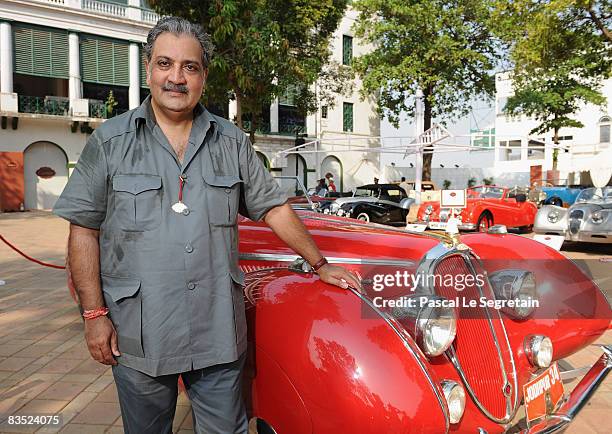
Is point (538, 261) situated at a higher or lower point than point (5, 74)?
lower

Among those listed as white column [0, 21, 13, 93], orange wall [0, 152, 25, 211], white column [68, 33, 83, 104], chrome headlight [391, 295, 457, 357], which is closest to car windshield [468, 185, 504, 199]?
chrome headlight [391, 295, 457, 357]

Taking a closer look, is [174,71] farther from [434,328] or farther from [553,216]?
[553,216]

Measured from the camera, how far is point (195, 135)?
1.71 m

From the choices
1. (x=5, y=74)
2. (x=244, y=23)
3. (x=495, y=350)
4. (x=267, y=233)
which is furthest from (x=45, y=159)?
(x=495, y=350)

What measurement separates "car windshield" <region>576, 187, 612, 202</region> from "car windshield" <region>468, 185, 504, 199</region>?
8.51 ft

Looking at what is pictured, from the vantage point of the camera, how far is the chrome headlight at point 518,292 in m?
2.49

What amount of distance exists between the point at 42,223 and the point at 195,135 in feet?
47.7

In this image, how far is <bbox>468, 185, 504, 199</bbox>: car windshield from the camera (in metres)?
12.0

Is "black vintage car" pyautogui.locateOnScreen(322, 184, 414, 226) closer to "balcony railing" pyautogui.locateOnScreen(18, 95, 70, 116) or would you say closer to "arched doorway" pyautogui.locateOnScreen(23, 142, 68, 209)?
"arched doorway" pyautogui.locateOnScreen(23, 142, 68, 209)

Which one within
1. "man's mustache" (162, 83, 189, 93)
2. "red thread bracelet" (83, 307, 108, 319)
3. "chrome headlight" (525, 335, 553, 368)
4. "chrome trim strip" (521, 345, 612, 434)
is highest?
"man's mustache" (162, 83, 189, 93)

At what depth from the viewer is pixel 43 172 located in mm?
19828

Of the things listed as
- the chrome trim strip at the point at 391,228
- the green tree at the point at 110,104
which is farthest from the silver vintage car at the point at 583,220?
the green tree at the point at 110,104

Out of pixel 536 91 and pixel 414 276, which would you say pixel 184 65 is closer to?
pixel 414 276

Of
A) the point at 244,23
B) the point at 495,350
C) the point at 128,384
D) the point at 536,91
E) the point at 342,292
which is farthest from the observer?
the point at 536,91
